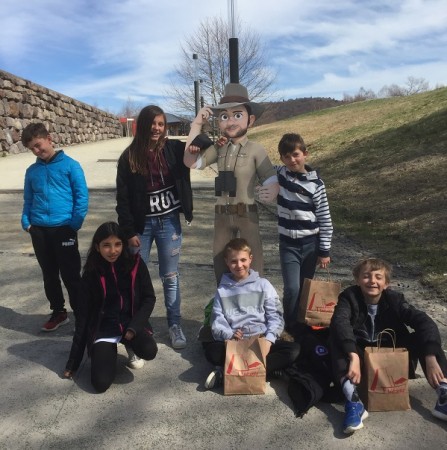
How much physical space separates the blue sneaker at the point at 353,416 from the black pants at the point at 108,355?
122cm

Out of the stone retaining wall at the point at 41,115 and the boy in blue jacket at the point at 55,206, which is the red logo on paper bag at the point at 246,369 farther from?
the stone retaining wall at the point at 41,115

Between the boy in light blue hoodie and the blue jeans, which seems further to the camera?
the blue jeans

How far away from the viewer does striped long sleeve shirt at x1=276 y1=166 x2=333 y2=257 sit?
10.4ft

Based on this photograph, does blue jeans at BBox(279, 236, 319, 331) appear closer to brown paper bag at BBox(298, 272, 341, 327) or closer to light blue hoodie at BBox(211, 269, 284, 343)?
brown paper bag at BBox(298, 272, 341, 327)

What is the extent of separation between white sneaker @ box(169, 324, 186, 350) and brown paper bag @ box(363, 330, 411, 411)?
1.33m

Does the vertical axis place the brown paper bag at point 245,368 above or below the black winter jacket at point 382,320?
below

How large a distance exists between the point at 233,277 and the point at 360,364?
0.98 metres

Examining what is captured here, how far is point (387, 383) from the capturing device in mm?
2455

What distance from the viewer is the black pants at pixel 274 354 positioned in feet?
9.25

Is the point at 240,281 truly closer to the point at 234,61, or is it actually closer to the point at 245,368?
the point at 245,368

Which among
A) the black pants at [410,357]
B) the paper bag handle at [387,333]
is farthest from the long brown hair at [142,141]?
the paper bag handle at [387,333]

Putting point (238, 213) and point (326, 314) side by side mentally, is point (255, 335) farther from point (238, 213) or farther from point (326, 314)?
point (238, 213)

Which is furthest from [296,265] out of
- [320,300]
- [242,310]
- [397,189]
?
[397,189]

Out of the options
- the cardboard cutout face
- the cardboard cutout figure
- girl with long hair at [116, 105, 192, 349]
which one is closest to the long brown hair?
girl with long hair at [116, 105, 192, 349]
